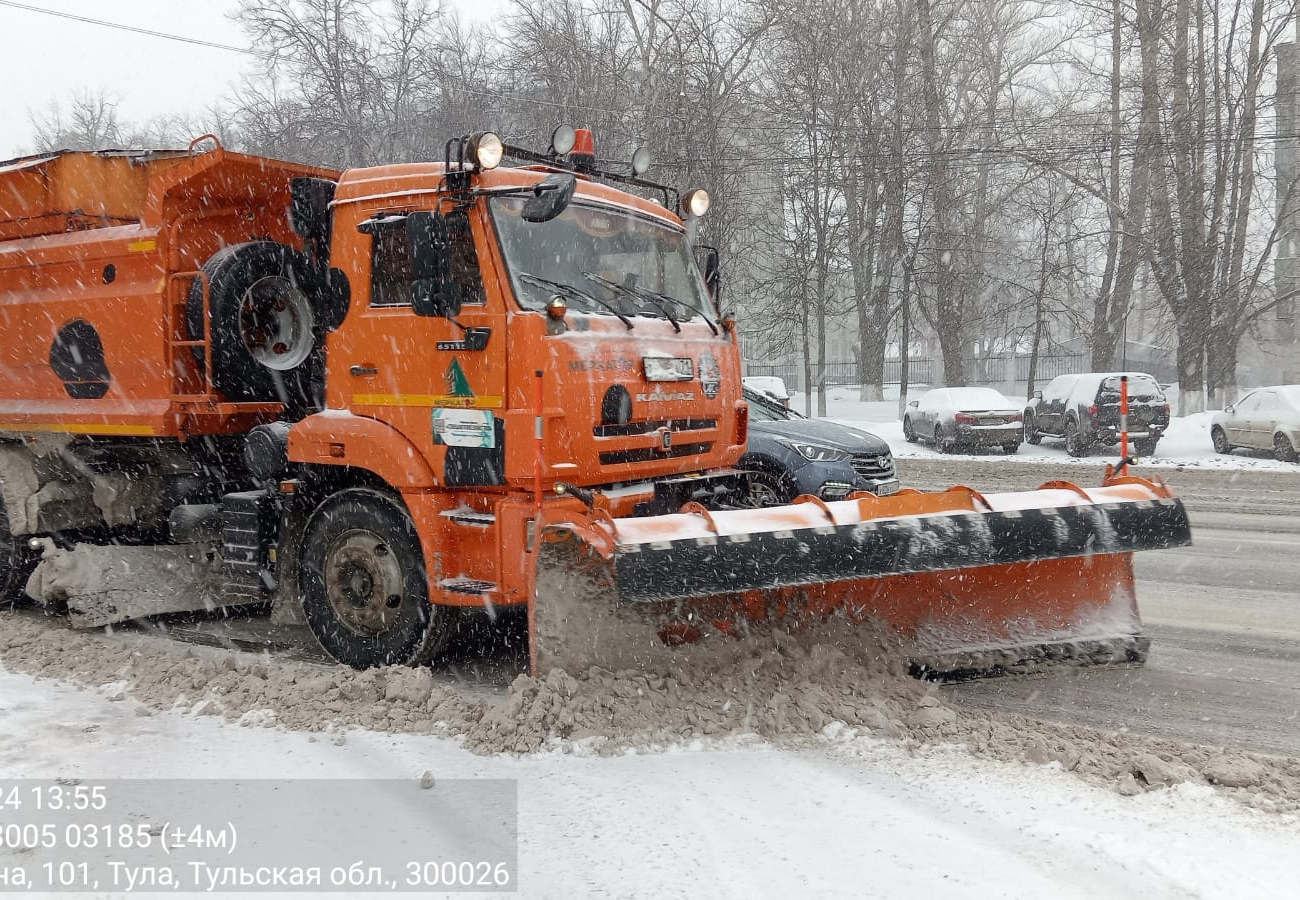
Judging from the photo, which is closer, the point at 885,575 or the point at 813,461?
the point at 885,575

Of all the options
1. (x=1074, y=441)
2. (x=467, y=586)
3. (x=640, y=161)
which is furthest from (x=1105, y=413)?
(x=467, y=586)

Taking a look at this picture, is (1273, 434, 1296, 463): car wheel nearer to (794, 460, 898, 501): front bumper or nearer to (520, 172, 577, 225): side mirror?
(794, 460, 898, 501): front bumper

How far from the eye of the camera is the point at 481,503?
560 centimetres

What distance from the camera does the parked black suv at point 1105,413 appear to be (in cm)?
2181

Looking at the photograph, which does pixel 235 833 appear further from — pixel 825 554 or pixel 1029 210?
pixel 1029 210

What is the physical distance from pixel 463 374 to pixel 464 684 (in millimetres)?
1705

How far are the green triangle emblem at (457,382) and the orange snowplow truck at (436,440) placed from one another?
1 cm

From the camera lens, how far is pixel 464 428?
5.52 m

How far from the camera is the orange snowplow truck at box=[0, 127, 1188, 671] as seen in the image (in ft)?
16.9

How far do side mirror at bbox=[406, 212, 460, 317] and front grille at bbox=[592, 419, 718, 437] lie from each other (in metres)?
0.97

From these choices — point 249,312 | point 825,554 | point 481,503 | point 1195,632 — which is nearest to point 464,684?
point 481,503

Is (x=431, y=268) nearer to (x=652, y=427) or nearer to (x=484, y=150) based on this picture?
(x=484, y=150)

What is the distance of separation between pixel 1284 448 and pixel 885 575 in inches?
728

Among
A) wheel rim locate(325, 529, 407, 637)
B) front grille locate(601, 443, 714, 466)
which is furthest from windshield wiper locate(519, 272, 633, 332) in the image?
wheel rim locate(325, 529, 407, 637)
